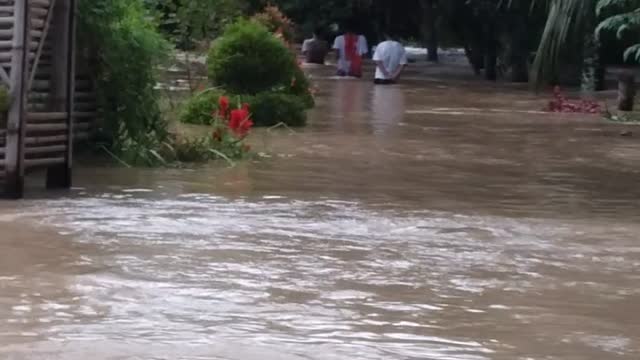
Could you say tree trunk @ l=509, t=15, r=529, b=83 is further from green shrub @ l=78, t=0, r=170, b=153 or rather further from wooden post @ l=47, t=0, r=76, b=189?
wooden post @ l=47, t=0, r=76, b=189

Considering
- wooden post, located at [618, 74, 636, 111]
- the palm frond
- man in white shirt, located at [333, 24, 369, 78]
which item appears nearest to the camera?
the palm frond

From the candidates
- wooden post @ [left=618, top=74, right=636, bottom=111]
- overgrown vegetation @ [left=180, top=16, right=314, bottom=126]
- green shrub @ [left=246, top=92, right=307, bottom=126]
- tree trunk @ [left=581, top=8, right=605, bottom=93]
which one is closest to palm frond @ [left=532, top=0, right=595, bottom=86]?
green shrub @ [left=246, top=92, right=307, bottom=126]

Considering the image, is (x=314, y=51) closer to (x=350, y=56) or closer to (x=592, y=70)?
(x=350, y=56)

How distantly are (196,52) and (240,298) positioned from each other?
1743 cm

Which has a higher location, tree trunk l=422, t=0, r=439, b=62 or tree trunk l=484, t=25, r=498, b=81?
tree trunk l=422, t=0, r=439, b=62

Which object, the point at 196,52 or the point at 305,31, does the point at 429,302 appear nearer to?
the point at 196,52

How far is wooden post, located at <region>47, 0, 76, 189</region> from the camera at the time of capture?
1206cm

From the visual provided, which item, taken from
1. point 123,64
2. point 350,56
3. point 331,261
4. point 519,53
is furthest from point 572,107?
point 331,261

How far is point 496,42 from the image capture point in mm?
37125

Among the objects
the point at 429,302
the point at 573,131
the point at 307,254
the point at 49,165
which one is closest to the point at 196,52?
the point at 573,131

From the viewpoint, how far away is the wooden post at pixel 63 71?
39.6 feet

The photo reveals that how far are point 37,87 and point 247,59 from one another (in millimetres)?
7654

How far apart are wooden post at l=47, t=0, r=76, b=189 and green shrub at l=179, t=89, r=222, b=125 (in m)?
6.77

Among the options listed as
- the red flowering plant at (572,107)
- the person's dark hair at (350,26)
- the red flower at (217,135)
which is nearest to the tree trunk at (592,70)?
the red flowering plant at (572,107)
